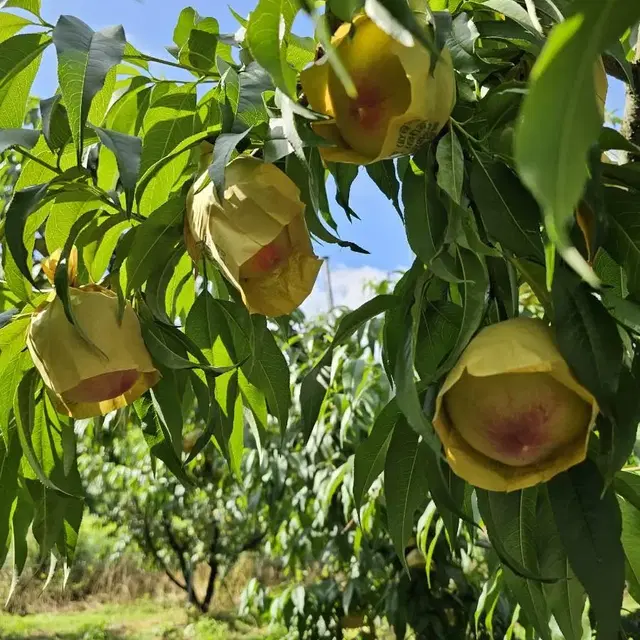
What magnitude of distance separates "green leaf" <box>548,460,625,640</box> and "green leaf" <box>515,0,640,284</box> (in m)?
0.20

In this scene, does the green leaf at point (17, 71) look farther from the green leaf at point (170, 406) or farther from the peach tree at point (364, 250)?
the green leaf at point (170, 406)

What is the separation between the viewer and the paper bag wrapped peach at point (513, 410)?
325 millimetres

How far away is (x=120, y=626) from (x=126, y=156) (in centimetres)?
561

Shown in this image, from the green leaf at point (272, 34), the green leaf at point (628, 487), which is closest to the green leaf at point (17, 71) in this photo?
the green leaf at point (272, 34)

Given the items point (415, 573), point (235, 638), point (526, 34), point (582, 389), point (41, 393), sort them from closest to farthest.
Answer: point (582, 389) → point (526, 34) → point (41, 393) → point (415, 573) → point (235, 638)

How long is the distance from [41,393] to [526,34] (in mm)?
392

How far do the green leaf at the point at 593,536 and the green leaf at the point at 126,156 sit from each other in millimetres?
247

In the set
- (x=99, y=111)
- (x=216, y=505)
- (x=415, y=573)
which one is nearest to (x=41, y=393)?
(x=99, y=111)

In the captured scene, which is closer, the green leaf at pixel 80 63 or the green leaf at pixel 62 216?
the green leaf at pixel 80 63

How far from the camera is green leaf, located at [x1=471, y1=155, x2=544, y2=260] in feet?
1.22

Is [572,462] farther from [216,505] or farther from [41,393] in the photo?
[216,505]

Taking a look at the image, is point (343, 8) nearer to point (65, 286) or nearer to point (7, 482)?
point (65, 286)

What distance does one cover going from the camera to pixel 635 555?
51cm

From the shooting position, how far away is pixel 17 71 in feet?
1.59
